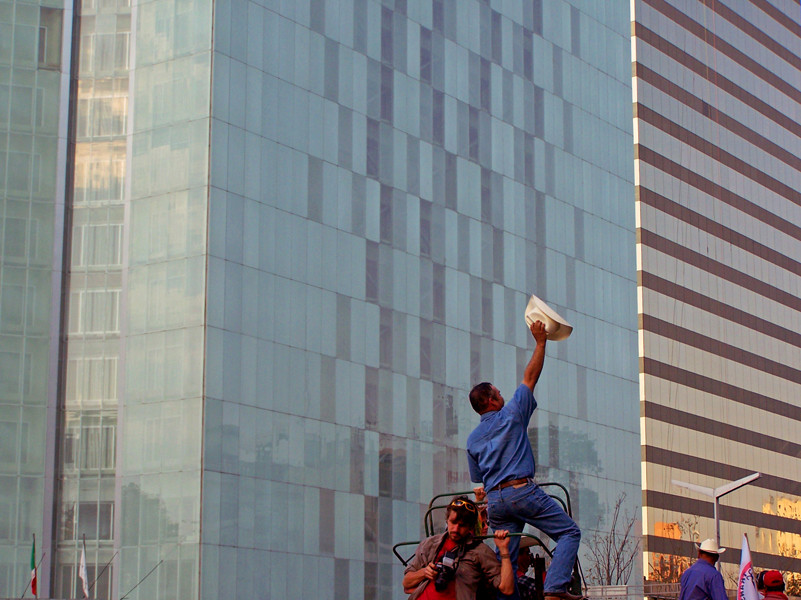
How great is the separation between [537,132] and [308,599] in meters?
26.4

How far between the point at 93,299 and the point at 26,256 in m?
2.67

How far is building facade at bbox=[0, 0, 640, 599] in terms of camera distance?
47.2 meters

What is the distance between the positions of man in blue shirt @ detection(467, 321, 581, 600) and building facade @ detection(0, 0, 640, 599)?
115ft

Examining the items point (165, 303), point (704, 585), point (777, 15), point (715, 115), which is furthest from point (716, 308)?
point (704, 585)

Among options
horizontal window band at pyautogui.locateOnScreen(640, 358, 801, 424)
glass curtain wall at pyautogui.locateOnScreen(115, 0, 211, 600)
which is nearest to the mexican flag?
glass curtain wall at pyautogui.locateOnScreen(115, 0, 211, 600)

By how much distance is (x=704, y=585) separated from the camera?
13.5 metres

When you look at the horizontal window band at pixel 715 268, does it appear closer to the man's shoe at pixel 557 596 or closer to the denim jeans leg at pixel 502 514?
the denim jeans leg at pixel 502 514

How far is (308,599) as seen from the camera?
161 ft

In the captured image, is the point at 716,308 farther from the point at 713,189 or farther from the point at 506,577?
the point at 506,577

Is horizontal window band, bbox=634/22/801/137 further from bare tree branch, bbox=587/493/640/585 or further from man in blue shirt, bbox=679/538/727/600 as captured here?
man in blue shirt, bbox=679/538/727/600

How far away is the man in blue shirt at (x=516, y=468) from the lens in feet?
38.5

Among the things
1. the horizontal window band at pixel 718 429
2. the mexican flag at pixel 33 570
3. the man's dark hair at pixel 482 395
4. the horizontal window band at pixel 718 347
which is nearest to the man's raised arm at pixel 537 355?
the man's dark hair at pixel 482 395

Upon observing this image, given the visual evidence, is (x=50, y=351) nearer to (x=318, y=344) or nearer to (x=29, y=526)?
(x=29, y=526)

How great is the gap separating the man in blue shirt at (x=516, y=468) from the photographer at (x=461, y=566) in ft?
2.33
